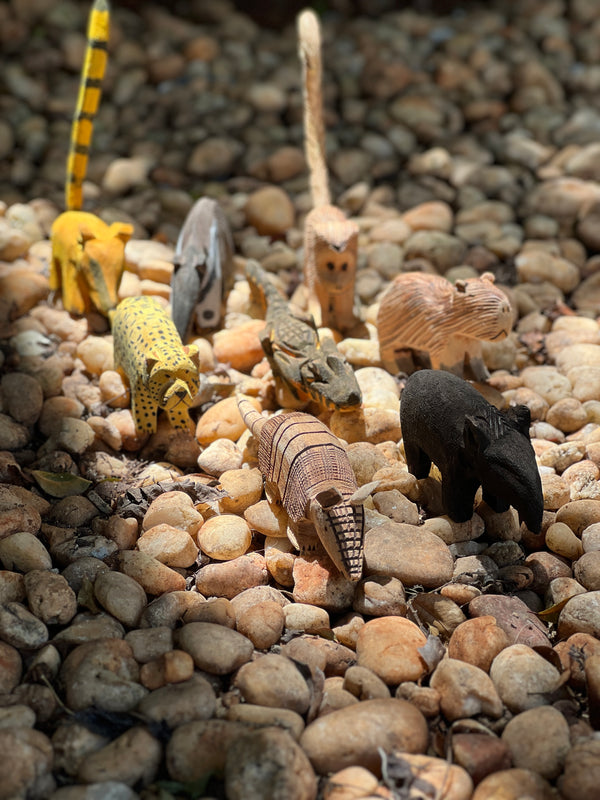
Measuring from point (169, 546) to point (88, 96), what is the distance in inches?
101

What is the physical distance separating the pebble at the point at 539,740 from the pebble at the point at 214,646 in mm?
761

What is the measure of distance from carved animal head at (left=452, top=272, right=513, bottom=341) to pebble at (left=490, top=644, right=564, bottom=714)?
1305 mm

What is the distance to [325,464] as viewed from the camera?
2656mm

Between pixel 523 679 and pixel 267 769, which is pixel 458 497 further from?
pixel 267 769

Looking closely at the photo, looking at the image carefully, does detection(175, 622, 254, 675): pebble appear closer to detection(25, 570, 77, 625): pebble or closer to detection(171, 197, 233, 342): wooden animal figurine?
detection(25, 570, 77, 625): pebble

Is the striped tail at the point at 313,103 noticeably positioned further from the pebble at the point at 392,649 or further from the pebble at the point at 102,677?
the pebble at the point at 102,677

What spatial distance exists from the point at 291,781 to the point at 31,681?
80cm

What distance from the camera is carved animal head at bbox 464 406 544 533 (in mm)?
2502

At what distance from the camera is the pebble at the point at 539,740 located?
6.67 feet

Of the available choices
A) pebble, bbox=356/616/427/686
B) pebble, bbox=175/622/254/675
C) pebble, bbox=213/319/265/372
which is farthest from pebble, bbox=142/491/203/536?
pebble, bbox=213/319/265/372

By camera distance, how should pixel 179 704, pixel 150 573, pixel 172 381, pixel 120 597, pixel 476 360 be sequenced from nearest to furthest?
pixel 179 704
pixel 120 597
pixel 150 573
pixel 172 381
pixel 476 360

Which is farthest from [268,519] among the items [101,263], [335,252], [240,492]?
[101,263]

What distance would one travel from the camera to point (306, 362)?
3148 mm

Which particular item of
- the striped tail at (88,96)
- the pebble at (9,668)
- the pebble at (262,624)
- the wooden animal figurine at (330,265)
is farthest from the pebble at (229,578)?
the striped tail at (88,96)
